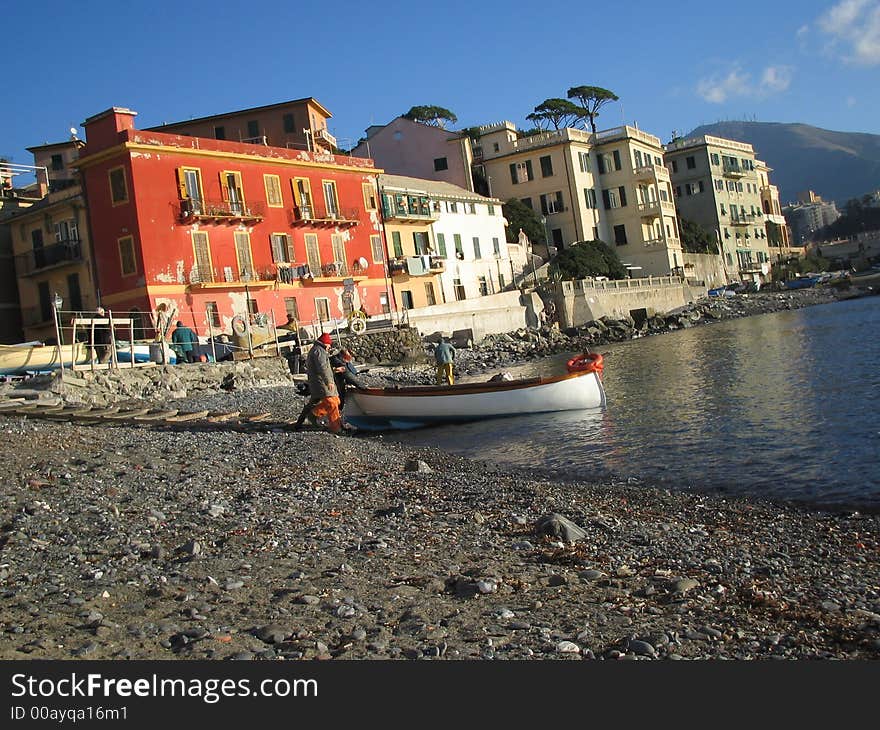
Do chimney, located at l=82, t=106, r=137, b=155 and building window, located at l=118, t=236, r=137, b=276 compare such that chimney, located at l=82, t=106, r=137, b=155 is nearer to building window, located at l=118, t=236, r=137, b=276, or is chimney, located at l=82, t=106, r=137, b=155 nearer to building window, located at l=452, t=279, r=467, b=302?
building window, located at l=118, t=236, r=137, b=276

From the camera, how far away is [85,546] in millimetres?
8766

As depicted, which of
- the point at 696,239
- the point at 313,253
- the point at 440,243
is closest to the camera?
the point at 313,253

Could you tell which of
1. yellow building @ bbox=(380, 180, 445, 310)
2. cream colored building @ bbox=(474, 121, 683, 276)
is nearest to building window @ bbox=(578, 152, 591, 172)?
cream colored building @ bbox=(474, 121, 683, 276)

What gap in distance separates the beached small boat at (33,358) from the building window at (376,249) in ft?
85.2

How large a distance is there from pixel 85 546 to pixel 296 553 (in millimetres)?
2206

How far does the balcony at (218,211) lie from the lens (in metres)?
43.6

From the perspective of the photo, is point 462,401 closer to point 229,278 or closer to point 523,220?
point 229,278

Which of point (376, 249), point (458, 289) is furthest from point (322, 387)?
point (458, 289)

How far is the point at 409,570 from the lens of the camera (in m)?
8.23

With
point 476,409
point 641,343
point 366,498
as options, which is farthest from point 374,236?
point 366,498

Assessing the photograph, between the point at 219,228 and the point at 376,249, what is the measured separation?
40.2 feet

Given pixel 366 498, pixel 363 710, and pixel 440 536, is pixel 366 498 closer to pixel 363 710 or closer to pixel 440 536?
pixel 440 536

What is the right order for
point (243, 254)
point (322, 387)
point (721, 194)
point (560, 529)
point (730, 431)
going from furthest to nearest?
point (721, 194), point (243, 254), point (322, 387), point (730, 431), point (560, 529)

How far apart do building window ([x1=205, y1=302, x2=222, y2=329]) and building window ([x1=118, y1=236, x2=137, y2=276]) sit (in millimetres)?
4067
